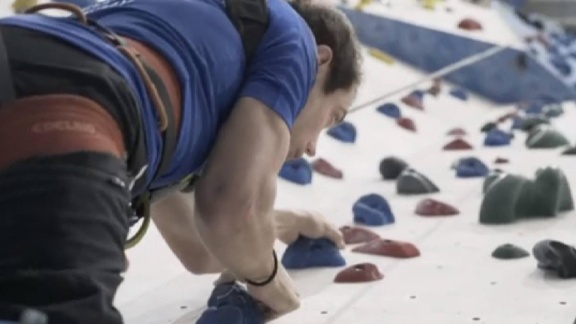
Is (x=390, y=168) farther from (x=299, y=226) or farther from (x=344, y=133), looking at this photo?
(x=299, y=226)

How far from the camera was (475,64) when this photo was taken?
3.95m

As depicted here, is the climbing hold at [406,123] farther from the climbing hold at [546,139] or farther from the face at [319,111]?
the face at [319,111]

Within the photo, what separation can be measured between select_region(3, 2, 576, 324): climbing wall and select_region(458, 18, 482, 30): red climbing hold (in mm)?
1261

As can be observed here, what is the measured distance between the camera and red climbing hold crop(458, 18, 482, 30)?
4.12 m

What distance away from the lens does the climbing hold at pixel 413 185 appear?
2.10 m

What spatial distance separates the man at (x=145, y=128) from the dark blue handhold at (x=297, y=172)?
852 mm

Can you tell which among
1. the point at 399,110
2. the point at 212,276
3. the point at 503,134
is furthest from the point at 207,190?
the point at 399,110

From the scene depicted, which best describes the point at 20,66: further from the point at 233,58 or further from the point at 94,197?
the point at 233,58

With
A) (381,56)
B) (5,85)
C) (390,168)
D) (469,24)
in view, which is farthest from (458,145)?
(5,85)

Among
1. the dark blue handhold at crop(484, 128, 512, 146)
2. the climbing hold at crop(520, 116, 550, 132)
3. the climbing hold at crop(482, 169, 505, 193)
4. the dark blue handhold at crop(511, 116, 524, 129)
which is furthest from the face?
the dark blue handhold at crop(511, 116, 524, 129)

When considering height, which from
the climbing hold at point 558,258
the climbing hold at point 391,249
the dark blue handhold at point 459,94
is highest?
the climbing hold at point 558,258

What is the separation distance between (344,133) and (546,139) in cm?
45

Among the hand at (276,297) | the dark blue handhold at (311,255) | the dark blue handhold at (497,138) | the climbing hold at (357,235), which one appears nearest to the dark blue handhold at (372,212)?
the climbing hold at (357,235)

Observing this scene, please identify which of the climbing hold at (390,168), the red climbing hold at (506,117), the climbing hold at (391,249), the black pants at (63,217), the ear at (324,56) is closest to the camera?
the black pants at (63,217)
